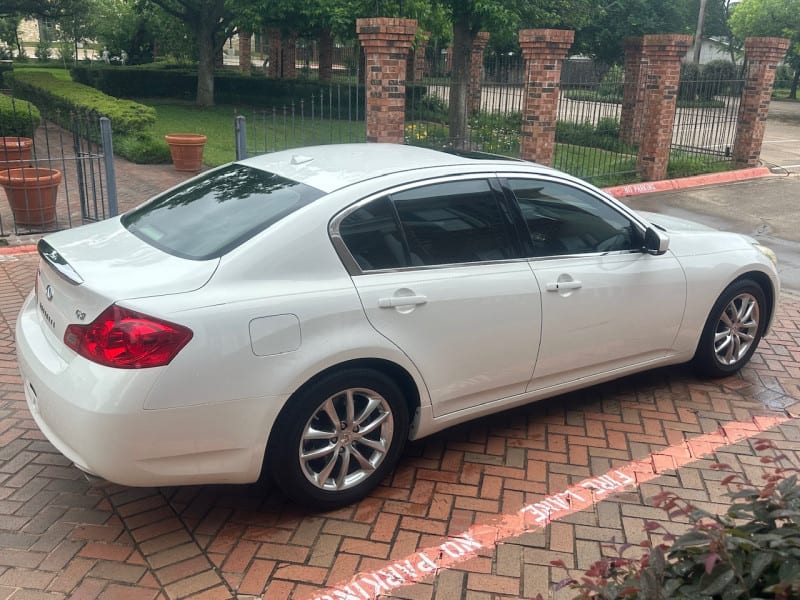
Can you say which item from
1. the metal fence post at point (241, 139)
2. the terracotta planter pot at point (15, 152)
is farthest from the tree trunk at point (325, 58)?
the metal fence post at point (241, 139)

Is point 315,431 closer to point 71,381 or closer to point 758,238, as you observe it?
point 71,381

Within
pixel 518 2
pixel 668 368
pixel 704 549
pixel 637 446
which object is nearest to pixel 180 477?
pixel 704 549

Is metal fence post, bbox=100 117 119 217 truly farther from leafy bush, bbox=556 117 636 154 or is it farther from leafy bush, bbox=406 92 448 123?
leafy bush, bbox=556 117 636 154

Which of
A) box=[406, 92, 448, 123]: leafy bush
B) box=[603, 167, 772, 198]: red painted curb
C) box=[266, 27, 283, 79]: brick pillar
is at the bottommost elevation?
box=[603, 167, 772, 198]: red painted curb

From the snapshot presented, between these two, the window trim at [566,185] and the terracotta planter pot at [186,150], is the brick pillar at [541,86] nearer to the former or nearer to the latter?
the terracotta planter pot at [186,150]

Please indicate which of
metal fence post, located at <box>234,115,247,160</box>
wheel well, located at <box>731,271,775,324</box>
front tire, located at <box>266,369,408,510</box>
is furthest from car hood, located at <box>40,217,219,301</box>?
metal fence post, located at <box>234,115,247,160</box>

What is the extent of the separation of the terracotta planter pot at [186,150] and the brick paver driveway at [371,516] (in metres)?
9.71

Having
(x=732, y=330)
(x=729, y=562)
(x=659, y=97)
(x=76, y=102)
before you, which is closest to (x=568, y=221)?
(x=732, y=330)

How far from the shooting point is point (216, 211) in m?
3.82

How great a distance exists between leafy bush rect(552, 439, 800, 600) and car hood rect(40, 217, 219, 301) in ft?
6.55

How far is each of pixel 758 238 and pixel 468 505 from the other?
25.9 feet

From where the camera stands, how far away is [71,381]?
3.18m

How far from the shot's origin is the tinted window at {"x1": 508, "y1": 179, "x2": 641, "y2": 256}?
4.25m

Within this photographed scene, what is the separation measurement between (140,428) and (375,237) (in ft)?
4.50
